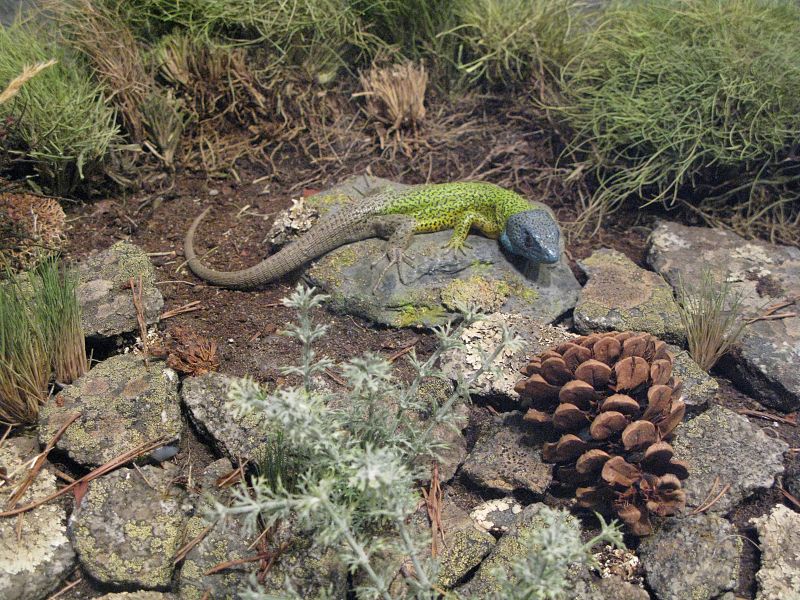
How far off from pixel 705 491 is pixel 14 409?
329cm

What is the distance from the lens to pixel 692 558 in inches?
117

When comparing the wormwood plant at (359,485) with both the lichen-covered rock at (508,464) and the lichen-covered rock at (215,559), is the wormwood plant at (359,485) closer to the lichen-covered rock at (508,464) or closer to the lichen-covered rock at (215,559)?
the lichen-covered rock at (215,559)

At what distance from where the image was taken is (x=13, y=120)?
4.41m

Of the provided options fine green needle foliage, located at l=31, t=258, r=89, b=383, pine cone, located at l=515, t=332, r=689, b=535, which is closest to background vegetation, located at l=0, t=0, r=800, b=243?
Answer: fine green needle foliage, located at l=31, t=258, r=89, b=383

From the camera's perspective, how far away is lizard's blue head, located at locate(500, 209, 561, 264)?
13.7ft

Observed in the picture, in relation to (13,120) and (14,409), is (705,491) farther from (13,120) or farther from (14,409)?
(13,120)

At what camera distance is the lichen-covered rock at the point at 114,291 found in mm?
3773

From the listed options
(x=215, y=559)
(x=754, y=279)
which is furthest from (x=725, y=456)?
(x=215, y=559)

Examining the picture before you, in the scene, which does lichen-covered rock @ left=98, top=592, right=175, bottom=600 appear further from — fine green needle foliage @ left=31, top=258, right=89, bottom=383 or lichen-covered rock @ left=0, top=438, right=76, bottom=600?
fine green needle foliage @ left=31, top=258, right=89, bottom=383

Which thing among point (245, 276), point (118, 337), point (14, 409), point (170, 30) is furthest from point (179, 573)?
point (170, 30)

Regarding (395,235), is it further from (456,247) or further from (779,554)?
(779,554)

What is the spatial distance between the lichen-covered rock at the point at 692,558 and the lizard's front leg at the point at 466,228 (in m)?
2.13

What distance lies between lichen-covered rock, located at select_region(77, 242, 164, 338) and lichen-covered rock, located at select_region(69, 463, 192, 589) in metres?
0.95

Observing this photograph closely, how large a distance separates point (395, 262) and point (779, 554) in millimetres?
2513
